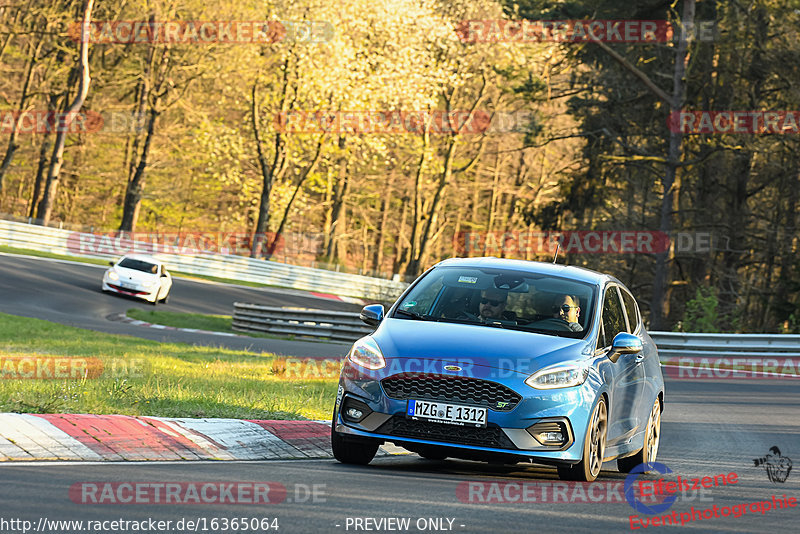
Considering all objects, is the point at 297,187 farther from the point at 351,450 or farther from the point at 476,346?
the point at 476,346

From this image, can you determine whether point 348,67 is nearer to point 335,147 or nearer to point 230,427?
point 335,147

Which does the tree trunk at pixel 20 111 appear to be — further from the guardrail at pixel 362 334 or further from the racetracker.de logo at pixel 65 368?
the racetracker.de logo at pixel 65 368

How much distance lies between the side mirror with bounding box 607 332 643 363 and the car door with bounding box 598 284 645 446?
59 mm

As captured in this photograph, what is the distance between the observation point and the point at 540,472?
9.34 metres

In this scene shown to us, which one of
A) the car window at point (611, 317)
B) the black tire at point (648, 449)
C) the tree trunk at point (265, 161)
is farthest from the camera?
the tree trunk at point (265, 161)

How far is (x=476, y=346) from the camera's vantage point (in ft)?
27.0

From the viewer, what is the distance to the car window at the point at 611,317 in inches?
368

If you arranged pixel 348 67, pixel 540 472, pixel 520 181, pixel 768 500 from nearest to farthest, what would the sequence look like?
1. pixel 768 500
2. pixel 540 472
3. pixel 348 67
4. pixel 520 181

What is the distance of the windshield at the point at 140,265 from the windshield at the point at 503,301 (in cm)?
2720

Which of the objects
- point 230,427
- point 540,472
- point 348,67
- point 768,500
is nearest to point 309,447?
point 230,427

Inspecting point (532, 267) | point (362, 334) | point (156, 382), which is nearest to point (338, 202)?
point (362, 334)

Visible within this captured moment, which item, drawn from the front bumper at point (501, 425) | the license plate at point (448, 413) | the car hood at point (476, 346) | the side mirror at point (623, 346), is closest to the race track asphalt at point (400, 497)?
the front bumper at point (501, 425)

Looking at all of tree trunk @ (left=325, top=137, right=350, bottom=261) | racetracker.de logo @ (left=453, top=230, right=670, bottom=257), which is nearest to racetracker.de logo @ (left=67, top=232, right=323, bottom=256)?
tree trunk @ (left=325, top=137, right=350, bottom=261)

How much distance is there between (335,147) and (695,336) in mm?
30674
